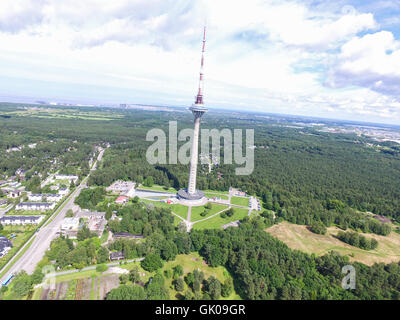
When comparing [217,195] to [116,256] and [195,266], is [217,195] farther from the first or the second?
[116,256]

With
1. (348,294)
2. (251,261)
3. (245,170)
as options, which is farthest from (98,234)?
(245,170)

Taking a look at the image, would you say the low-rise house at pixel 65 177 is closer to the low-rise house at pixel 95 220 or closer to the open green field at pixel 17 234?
the low-rise house at pixel 95 220

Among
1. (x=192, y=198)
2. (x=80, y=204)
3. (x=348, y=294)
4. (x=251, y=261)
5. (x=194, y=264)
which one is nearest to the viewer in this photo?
(x=348, y=294)

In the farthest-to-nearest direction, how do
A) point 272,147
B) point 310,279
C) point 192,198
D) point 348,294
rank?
point 272,147
point 192,198
point 310,279
point 348,294

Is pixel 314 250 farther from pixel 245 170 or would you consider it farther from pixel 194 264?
pixel 245 170

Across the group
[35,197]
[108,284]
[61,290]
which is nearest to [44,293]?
[61,290]

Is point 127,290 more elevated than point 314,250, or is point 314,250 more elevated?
point 127,290

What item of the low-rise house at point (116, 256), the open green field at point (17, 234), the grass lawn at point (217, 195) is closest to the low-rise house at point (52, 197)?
the open green field at point (17, 234)
